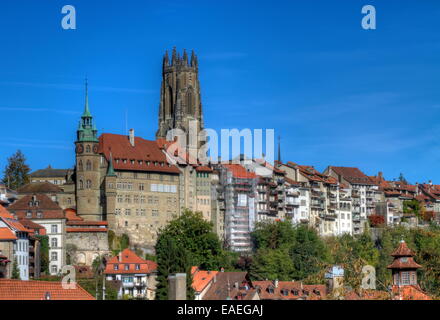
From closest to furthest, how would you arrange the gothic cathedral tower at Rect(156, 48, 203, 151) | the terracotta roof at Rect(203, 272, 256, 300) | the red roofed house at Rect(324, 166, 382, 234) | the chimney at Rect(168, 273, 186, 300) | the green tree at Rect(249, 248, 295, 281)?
the chimney at Rect(168, 273, 186, 300) → the terracotta roof at Rect(203, 272, 256, 300) → the green tree at Rect(249, 248, 295, 281) → the gothic cathedral tower at Rect(156, 48, 203, 151) → the red roofed house at Rect(324, 166, 382, 234)

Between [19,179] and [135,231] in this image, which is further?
[19,179]

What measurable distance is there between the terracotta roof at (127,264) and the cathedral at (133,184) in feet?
37.7

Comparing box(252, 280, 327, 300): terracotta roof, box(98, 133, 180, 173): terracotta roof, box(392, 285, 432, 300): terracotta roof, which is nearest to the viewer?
box(392, 285, 432, 300): terracotta roof

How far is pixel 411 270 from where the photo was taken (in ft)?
224

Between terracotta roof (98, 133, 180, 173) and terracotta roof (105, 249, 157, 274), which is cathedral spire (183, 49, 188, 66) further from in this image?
terracotta roof (105, 249, 157, 274)

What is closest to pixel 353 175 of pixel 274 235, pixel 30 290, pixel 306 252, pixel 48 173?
pixel 274 235

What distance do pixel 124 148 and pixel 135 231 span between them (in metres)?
11.0

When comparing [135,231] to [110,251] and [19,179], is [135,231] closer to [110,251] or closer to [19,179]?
[110,251]

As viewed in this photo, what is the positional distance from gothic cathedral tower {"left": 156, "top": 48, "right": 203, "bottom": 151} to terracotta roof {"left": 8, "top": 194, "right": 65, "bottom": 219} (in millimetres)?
41523

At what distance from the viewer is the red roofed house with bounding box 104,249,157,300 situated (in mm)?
93938

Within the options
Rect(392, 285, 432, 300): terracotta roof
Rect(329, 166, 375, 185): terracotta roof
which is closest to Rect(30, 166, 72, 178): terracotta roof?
Rect(329, 166, 375, 185): terracotta roof
